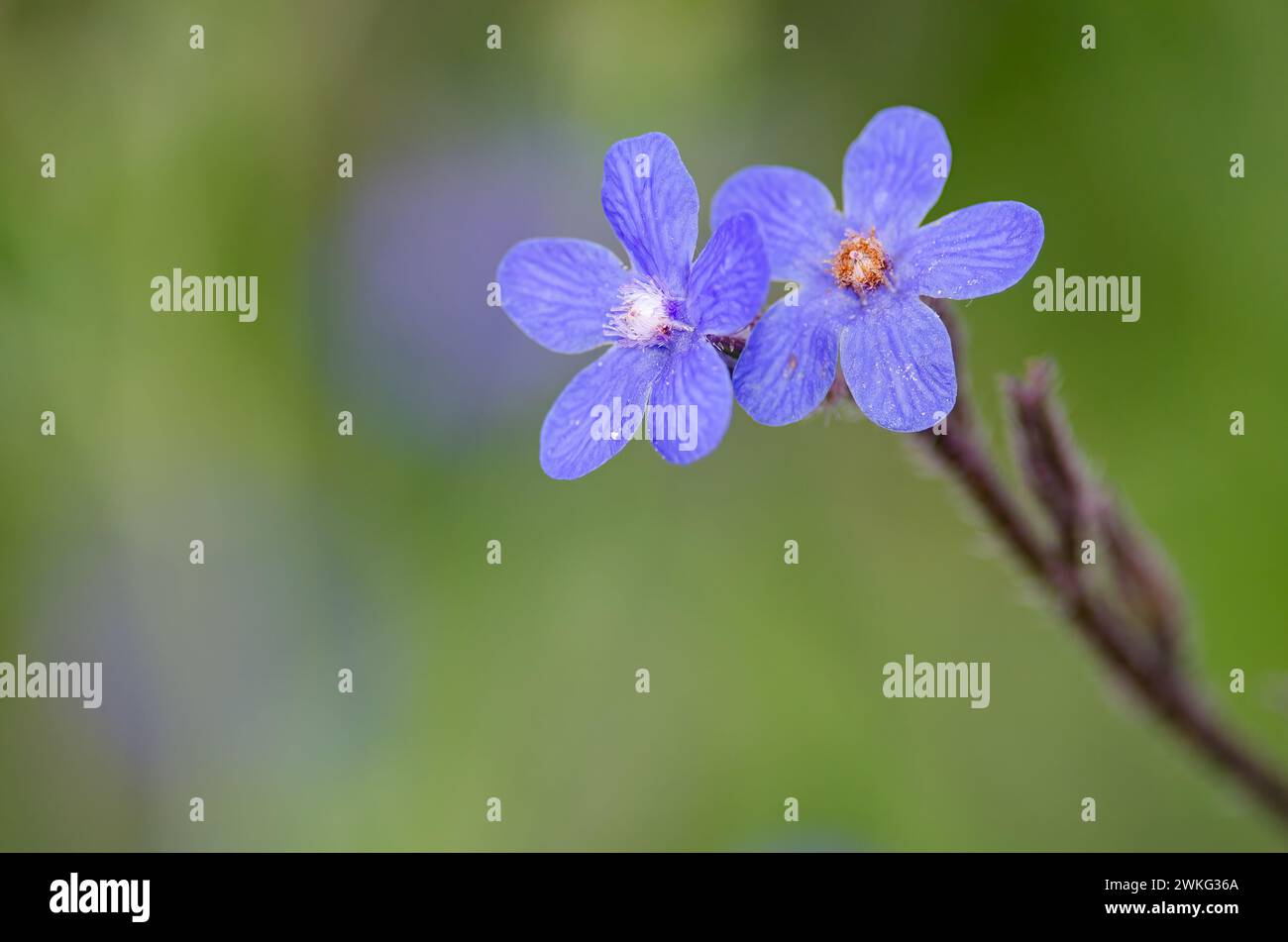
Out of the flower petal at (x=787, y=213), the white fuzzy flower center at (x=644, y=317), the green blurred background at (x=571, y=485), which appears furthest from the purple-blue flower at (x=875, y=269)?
the green blurred background at (x=571, y=485)

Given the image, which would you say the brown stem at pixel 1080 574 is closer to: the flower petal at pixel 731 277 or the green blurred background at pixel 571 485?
the flower petal at pixel 731 277

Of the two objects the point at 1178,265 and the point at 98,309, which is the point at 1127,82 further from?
the point at 98,309

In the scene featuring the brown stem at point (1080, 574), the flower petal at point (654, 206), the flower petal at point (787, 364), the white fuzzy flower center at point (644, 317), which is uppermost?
the flower petal at point (654, 206)

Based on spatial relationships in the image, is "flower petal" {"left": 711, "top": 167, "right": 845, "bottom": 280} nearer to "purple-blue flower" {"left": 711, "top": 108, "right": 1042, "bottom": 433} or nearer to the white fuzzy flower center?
"purple-blue flower" {"left": 711, "top": 108, "right": 1042, "bottom": 433}

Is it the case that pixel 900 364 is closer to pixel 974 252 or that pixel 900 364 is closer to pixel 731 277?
pixel 974 252

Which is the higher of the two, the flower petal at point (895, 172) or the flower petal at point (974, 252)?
the flower petal at point (895, 172)

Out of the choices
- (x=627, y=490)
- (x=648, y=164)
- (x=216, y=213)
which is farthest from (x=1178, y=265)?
(x=216, y=213)
